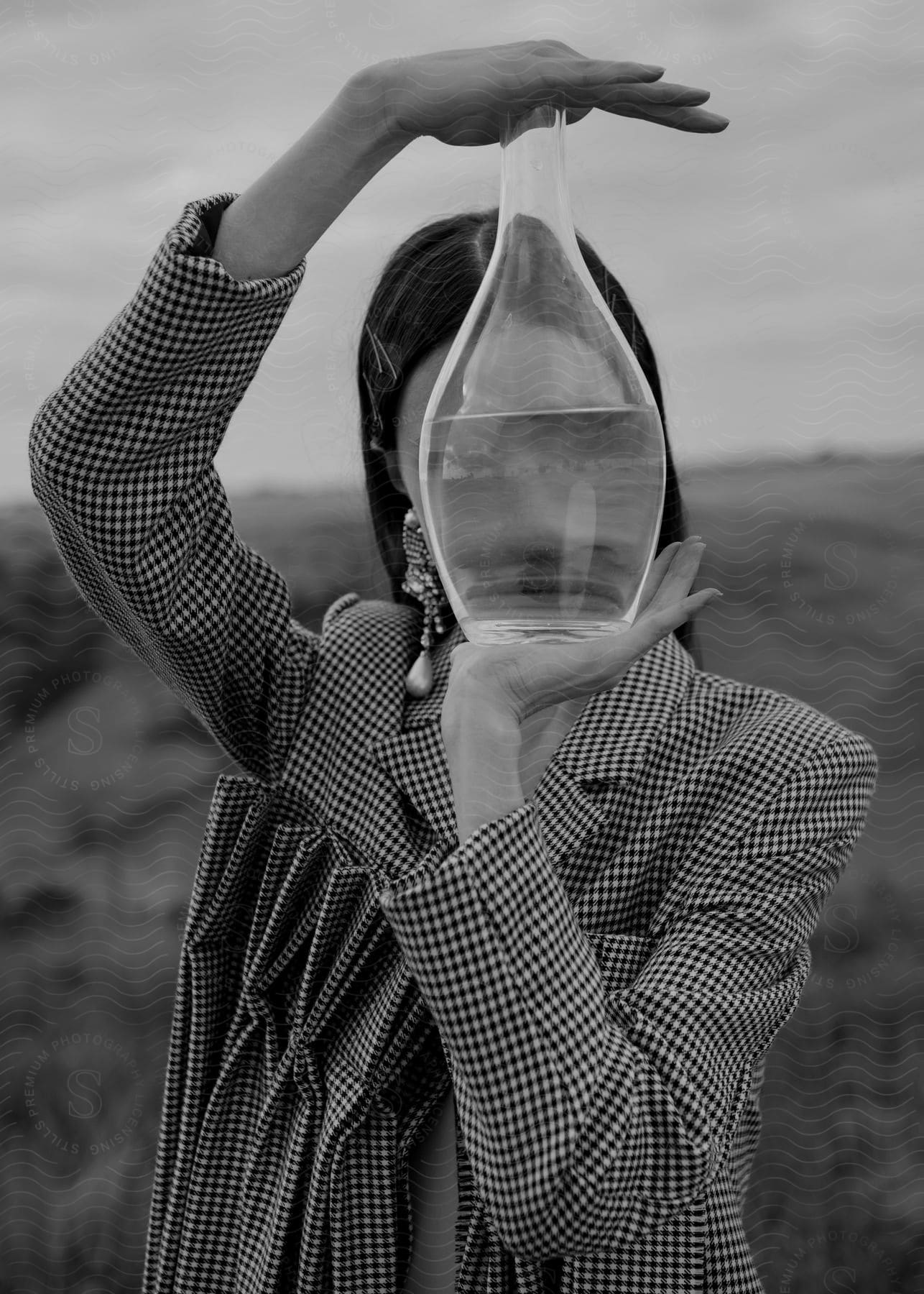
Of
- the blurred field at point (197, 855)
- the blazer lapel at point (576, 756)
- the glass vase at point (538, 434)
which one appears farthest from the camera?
the blurred field at point (197, 855)

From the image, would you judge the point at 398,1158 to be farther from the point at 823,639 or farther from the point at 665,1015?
the point at 823,639

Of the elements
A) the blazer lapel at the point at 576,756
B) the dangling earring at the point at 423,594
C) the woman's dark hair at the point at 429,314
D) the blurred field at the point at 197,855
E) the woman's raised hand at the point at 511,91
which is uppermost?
the woman's raised hand at the point at 511,91

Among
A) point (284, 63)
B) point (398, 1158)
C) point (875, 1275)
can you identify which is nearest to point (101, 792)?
point (398, 1158)

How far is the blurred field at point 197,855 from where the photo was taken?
665mm

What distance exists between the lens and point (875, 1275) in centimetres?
72

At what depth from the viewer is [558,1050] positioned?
0.36 meters

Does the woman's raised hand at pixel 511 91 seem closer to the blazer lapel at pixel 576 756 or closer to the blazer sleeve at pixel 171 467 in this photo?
the blazer sleeve at pixel 171 467

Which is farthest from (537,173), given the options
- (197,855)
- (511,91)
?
(197,855)

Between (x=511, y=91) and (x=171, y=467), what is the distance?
0.19m

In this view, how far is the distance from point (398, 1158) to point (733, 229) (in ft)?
1.51

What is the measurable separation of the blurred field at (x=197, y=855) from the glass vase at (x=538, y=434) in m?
0.29

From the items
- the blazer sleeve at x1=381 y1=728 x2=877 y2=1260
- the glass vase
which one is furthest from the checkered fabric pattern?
the glass vase

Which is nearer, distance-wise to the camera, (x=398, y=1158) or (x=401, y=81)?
(x=401, y=81)

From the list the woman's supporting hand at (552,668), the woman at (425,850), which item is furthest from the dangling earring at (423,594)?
the woman's supporting hand at (552,668)
